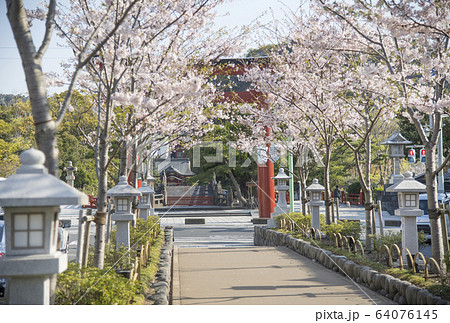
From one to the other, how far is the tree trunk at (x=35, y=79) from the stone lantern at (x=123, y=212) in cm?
488

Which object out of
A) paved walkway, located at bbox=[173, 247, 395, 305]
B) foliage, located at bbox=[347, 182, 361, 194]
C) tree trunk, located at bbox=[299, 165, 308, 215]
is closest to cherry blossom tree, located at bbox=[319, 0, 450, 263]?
paved walkway, located at bbox=[173, 247, 395, 305]

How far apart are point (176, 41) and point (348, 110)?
16.0 ft

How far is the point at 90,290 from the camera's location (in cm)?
484

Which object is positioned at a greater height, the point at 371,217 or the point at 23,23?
the point at 23,23

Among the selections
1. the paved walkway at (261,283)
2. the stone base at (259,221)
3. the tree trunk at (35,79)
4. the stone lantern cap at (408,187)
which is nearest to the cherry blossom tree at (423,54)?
the stone lantern cap at (408,187)

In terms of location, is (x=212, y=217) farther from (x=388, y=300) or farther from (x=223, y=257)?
(x=388, y=300)

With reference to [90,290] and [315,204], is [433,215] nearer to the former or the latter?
[90,290]

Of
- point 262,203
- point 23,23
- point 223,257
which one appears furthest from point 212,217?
point 23,23

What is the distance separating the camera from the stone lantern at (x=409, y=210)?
841 centimetres

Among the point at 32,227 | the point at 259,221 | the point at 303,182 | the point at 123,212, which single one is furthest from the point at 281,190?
the point at 32,227

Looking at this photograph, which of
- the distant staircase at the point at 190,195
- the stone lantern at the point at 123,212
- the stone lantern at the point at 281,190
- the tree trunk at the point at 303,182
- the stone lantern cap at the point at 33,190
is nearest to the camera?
the stone lantern cap at the point at 33,190

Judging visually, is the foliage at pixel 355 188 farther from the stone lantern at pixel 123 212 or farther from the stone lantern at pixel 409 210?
the stone lantern at pixel 123 212

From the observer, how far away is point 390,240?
32.0ft

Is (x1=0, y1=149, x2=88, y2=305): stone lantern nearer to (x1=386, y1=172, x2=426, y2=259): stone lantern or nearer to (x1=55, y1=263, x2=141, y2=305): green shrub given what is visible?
(x1=55, y1=263, x2=141, y2=305): green shrub
